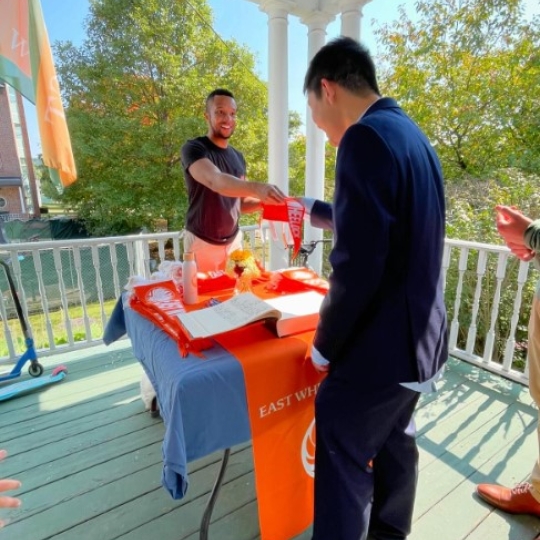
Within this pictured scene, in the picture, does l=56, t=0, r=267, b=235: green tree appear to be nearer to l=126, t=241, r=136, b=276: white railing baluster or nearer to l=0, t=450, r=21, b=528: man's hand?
l=126, t=241, r=136, b=276: white railing baluster

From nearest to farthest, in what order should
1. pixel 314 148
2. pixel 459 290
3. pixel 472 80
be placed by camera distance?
pixel 459 290
pixel 314 148
pixel 472 80

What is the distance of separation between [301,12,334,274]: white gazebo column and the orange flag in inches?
83.7

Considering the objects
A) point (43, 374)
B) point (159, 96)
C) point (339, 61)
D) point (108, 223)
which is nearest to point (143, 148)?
point (159, 96)

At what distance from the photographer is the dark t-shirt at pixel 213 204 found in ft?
6.91

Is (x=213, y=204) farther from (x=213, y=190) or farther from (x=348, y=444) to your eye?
(x=348, y=444)

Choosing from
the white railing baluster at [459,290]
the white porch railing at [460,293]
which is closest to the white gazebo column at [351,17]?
the white porch railing at [460,293]

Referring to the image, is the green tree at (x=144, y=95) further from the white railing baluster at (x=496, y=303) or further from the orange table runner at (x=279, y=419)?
the orange table runner at (x=279, y=419)

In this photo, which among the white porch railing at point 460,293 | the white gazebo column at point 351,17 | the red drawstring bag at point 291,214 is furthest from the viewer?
the white gazebo column at point 351,17

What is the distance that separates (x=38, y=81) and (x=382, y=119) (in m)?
1.84

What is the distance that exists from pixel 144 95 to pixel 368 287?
1208 cm

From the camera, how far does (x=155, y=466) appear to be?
1669 mm

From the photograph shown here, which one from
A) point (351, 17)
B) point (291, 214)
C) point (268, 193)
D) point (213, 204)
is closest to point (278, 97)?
point (351, 17)

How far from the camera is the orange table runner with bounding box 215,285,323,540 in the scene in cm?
103

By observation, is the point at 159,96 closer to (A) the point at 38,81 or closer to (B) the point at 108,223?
(B) the point at 108,223
